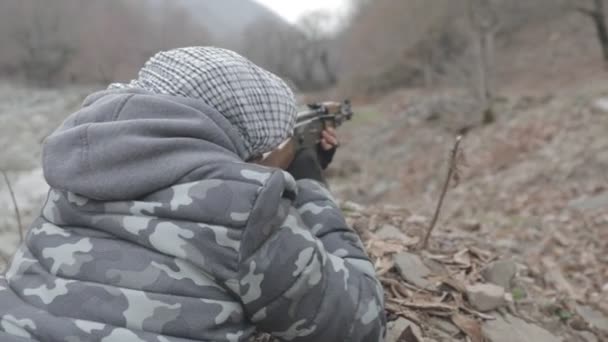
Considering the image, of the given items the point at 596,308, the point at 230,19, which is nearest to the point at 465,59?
the point at 596,308

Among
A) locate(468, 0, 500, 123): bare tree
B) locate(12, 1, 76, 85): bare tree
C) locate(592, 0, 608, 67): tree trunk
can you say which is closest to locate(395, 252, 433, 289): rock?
locate(468, 0, 500, 123): bare tree

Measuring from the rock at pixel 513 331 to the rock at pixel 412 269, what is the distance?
0.25 metres

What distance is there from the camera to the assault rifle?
1.76 m

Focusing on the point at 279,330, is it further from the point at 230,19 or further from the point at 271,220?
the point at 230,19

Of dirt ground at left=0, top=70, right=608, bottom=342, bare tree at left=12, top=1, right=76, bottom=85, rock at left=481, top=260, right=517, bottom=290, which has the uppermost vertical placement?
rock at left=481, top=260, right=517, bottom=290

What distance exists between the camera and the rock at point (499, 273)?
240 centimetres

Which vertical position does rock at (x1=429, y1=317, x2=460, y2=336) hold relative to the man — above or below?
below

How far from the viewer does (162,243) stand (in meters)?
1.18

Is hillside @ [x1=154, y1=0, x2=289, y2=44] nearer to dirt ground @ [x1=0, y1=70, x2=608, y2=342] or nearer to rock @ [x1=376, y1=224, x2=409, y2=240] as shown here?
dirt ground @ [x1=0, y1=70, x2=608, y2=342]

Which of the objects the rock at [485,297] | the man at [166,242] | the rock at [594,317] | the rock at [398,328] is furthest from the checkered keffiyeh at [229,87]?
the rock at [594,317]

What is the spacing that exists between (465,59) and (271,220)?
1564cm

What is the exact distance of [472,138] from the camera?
9.55 m

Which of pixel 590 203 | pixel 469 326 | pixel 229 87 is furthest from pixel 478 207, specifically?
pixel 229 87

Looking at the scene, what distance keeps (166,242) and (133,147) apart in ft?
0.62
